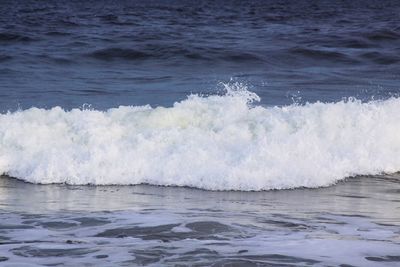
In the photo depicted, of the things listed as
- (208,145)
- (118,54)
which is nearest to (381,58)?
(118,54)

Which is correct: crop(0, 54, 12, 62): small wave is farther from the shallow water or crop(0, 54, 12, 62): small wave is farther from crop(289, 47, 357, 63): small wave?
the shallow water

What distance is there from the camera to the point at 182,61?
71.4 ft

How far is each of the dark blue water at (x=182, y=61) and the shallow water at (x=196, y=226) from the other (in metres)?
6.12

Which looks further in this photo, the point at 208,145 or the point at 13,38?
the point at 13,38

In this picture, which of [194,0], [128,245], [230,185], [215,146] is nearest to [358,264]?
[128,245]

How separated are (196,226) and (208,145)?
14.9ft

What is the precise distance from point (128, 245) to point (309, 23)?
28.3m

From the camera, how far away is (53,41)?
24672 millimetres

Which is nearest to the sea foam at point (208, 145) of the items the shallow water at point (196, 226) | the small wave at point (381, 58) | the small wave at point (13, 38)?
the shallow water at point (196, 226)

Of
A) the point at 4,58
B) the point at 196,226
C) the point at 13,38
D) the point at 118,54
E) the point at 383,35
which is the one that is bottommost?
the point at 196,226

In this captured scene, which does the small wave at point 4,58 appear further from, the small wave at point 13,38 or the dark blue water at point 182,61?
the small wave at point 13,38

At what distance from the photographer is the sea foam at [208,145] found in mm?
10500

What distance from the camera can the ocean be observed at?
254 inches

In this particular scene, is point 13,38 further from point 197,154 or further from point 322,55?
point 197,154
